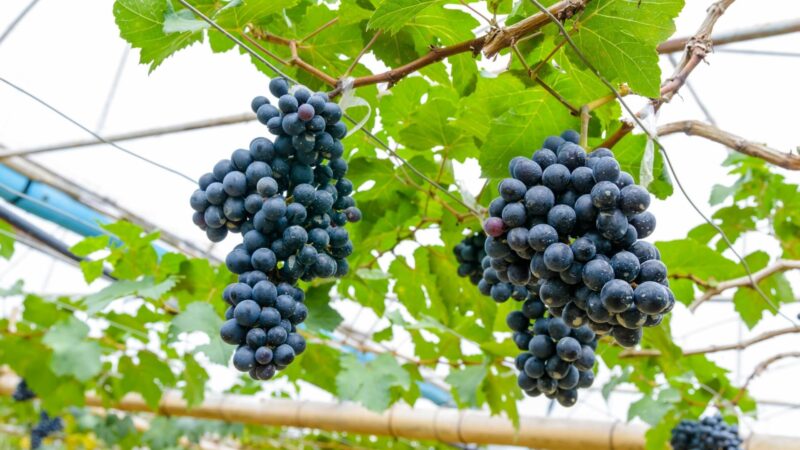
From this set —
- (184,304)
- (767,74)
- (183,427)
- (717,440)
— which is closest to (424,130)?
(184,304)

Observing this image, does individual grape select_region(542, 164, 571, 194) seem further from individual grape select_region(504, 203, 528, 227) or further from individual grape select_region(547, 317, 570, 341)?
individual grape select_region(547, 317, 570, 341)

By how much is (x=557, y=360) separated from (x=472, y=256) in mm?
499

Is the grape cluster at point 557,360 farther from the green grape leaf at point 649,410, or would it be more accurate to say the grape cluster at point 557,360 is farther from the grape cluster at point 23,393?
the grape cluster at point 23,393

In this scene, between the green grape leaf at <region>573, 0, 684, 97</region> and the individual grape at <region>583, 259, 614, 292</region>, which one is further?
the green grape leaf at <region>573, 0, 684, 97</region>

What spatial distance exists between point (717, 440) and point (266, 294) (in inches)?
76.6

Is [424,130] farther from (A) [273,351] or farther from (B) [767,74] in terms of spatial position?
(B) [767,74]

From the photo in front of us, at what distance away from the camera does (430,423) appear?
11.0 ft

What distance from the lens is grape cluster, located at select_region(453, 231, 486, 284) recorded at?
5.75 ft

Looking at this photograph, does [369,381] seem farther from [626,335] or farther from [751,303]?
[626,335]

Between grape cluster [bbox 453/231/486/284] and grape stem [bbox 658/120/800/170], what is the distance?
0.59 meters

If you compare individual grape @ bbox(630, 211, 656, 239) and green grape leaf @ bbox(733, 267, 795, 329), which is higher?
green grape leaf @ bbox(733, 267, 795, 329)

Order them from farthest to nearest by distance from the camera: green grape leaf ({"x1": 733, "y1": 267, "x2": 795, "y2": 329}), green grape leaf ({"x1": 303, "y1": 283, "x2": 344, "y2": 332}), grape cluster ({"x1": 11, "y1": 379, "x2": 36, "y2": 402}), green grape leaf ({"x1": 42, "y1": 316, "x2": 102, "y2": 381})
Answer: grape cluster ({"x1": 11, "y1": 379, "x2": 36, "y2": 402}), green grape leaf ({"x1": 42, "y1": 316, "x2": 102, "y2": 381}), green grape leaf ({"x1": 733, "y1": 267, "x2": 795, "y2": 329}), green grape leaf ({"x1": 303, "y1": 283, "x2": 344, "y2": 332})

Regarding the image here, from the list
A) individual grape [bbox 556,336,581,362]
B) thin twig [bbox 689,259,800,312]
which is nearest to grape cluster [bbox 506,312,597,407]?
individual grape [bbox 556,336,581,362]

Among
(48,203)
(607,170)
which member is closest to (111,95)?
(48,203)
